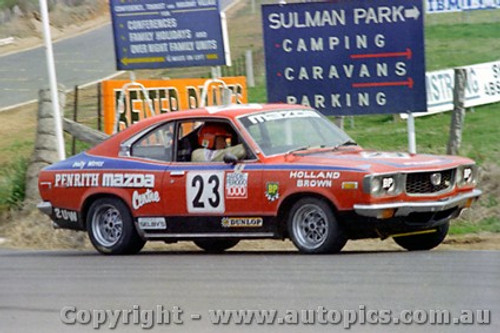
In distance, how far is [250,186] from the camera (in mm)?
12234

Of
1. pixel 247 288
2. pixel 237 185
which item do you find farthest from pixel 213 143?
pixel 247 288

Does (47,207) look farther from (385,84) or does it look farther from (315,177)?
(385,84)

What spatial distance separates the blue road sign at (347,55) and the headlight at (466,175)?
12.0ft

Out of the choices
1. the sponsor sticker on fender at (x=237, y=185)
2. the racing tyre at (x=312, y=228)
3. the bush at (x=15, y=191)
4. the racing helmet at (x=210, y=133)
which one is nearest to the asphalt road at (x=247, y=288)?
the racing tyre at (x=312, y=228)

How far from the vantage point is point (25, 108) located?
32.6 metres

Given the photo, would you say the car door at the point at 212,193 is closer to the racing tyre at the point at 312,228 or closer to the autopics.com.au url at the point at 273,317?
the racing tyre at the point at 312,228

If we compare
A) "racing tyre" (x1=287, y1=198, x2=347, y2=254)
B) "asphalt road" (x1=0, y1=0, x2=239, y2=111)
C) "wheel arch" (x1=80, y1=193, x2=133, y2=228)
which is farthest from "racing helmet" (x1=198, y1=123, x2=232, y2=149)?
"asphalt road" (x1=0, y1=0, x2=239, y2=111)

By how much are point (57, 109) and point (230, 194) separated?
5.43 m

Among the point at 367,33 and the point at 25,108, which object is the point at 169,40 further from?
the point at 25,108

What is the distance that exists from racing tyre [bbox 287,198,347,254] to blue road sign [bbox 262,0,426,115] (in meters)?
4.56

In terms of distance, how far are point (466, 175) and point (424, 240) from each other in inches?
31.9

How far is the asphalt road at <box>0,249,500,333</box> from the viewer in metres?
8.56

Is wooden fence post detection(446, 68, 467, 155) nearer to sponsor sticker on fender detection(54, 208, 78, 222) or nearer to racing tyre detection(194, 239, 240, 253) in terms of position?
racing tyre detection(194, 239, 240, 253)

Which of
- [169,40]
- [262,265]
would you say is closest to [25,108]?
[169,40]
